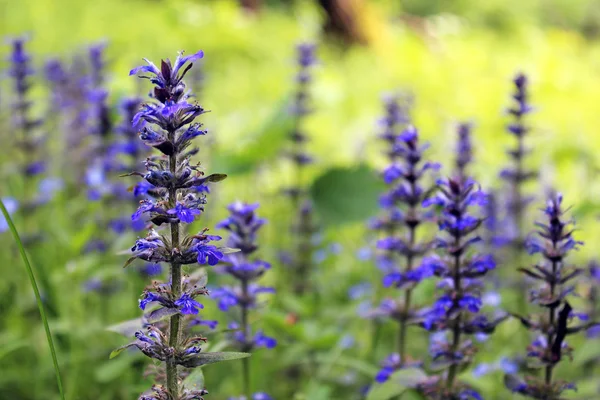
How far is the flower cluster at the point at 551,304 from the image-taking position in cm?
192

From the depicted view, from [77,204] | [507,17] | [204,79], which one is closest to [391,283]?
[204,79]

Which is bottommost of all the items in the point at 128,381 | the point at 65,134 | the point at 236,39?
the point at 128,381

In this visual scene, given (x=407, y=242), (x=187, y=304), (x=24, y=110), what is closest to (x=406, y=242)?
(x=407, y=242)

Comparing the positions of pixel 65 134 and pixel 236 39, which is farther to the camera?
pixel 236 39

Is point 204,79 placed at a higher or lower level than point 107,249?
higher

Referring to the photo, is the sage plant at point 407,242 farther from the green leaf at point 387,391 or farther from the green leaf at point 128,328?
the green leaf at point 128,328

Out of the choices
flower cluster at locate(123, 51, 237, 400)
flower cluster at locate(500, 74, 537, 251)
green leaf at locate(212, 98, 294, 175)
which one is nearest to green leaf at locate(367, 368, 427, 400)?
flower cluster at locate(123, 51, 237, 400)

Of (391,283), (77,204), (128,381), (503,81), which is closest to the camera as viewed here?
(391,283)

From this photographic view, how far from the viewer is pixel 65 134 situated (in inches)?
190

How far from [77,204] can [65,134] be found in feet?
2.97

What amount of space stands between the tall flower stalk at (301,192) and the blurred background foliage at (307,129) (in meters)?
0.11

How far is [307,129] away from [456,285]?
484 cm

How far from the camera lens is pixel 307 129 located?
267 inches

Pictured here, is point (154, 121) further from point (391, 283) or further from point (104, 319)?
point (104, 319)
